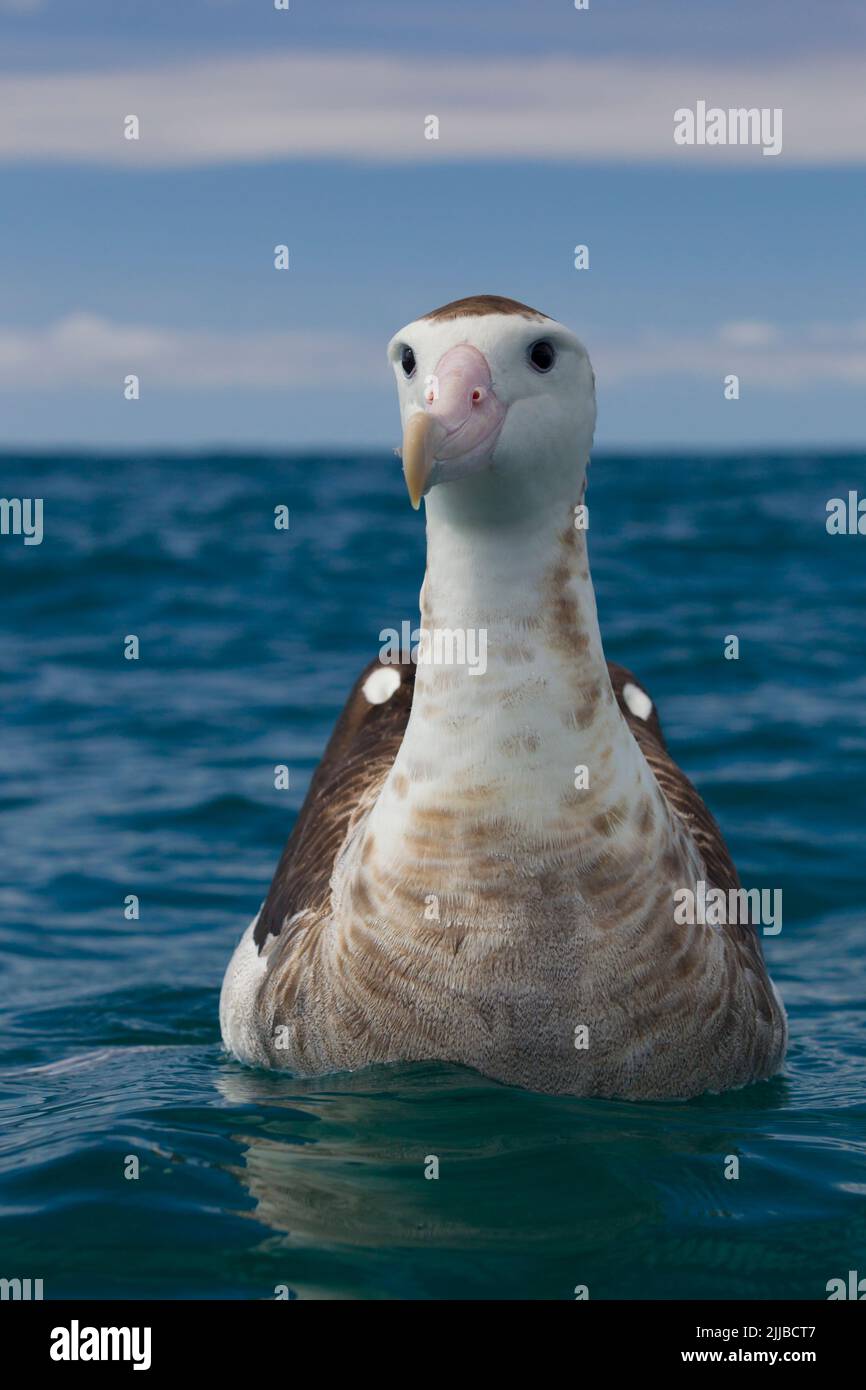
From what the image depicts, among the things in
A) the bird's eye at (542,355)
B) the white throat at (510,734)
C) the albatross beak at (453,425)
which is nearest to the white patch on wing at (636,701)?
the white throat at (510,734)

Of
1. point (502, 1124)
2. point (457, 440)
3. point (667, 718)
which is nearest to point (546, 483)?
point (457, 440)

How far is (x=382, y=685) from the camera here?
8.77 metres

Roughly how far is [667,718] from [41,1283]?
1360 centimetres

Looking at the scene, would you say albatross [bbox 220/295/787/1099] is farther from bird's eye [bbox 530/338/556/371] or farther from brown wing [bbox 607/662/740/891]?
brown wing [bbox 607/662/740/891]

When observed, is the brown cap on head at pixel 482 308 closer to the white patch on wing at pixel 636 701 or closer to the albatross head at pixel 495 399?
the albatross head at pixel 495 399

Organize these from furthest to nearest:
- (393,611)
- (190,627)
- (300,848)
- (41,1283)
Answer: (393,611)
(190,627)
(300,848)
(41,1283)

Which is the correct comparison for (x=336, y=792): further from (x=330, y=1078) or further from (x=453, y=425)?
(x=453, y=425)

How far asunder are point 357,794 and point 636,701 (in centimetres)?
185

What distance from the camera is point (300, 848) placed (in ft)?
26.9

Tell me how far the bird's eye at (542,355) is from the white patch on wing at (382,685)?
294cm

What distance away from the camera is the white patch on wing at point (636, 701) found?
355 inches

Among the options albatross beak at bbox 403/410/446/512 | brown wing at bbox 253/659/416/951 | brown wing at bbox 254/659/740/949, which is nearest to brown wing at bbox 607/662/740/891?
brown wing at bbox 254/659/740/949

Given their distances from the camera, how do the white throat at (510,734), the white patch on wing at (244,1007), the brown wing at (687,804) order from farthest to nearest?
the brown wing at (687,804), the white patch on wing at (244,1007), the white throat at (510,734)

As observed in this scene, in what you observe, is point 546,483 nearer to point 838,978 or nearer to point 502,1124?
point 502,1124
